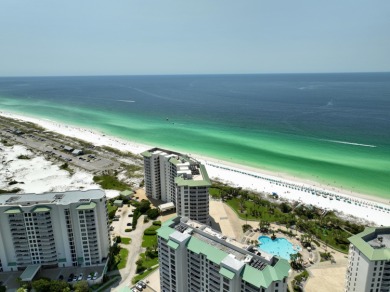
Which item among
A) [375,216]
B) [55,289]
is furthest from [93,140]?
[375,216]

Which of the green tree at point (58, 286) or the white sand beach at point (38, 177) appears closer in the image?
the green tree at point (58, 286)

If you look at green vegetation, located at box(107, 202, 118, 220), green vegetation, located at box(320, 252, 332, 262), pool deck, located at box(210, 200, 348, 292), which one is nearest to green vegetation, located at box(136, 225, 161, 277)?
green vegetation, located at box(107, 202, 118, 220)

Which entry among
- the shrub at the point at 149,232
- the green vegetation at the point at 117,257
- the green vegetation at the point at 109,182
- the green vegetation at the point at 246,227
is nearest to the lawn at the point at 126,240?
the green vegetation at the point at 117,257

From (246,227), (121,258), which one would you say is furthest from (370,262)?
(121,258)

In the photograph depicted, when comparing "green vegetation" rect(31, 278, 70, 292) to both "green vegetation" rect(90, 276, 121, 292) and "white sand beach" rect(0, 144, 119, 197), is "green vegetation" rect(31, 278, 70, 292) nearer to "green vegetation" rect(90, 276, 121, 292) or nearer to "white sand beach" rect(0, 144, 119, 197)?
"green vegetation" rect(90, 276, 121, 292)

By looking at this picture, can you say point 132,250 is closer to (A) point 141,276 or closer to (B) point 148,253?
(B) point 148,253

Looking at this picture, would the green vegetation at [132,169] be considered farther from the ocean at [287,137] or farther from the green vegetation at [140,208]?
the ocean at [287,137]
